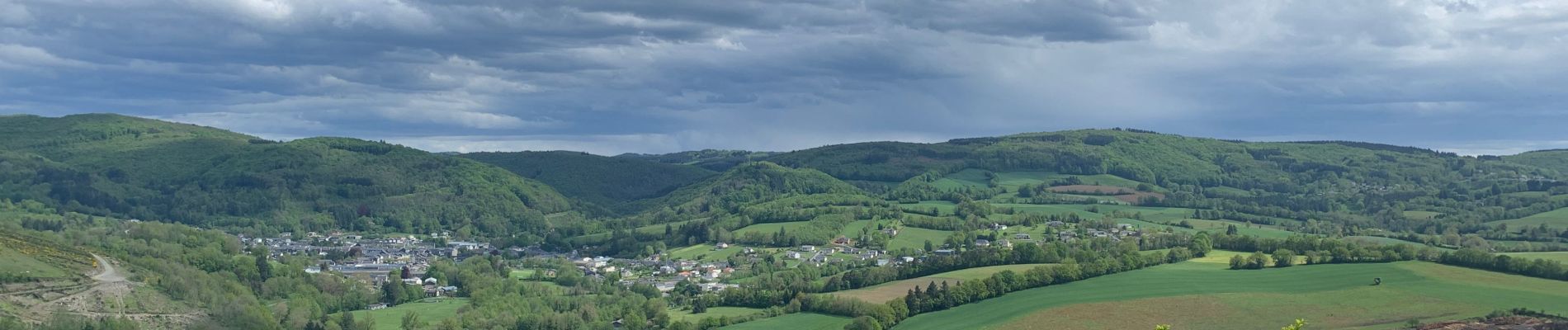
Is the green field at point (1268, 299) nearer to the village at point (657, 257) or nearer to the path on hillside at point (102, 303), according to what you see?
the village at point (657, 257)

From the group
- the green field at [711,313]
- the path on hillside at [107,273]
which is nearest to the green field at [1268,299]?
the green field at [711,313]

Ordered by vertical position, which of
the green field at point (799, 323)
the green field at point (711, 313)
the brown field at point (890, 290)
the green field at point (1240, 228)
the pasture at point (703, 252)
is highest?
the green field at point (1240, 228)

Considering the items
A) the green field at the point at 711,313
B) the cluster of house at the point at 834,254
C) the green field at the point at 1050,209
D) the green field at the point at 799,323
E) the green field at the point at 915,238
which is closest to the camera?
the green field at the point at 799,323

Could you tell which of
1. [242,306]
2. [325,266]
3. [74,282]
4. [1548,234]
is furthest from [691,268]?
[1548,234]

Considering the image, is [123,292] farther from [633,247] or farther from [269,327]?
[633,247]

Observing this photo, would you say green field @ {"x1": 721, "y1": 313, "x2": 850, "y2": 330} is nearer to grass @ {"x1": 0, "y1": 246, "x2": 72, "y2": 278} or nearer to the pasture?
grass @ {"x1": 0, "y1": 246, "x2": 72, "y2": 278}

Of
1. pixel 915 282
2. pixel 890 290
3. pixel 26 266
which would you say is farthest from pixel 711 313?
pixel 26 266
